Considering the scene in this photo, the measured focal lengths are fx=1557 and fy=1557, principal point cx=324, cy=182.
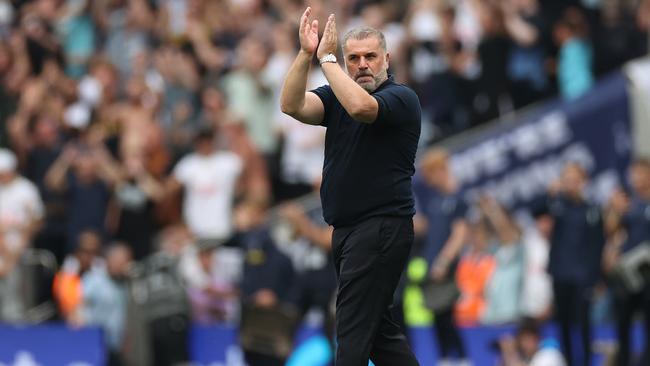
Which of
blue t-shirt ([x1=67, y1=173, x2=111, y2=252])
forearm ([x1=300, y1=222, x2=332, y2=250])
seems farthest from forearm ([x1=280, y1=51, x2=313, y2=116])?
blue t-shirt ([x1=67, y1=173, x2=111, y2=252])

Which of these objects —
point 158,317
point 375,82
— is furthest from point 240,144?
point 375,82

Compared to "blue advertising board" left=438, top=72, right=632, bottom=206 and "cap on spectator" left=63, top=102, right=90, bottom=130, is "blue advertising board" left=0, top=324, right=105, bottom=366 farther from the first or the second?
"blue advertising board" left=438, top=72, right=632, bottom=206

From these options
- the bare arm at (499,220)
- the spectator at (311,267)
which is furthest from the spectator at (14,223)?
the bare arm at (499,220)

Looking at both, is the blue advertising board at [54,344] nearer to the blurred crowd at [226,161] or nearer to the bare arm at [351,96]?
the blurred crowd at [226,161]

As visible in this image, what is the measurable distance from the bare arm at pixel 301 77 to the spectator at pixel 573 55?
33.3 feet

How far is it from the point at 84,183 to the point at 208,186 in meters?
1.37

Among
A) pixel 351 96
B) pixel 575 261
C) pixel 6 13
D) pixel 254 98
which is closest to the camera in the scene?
pixel 351 96

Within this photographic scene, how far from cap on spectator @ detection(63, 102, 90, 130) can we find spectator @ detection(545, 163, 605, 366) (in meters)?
6.52

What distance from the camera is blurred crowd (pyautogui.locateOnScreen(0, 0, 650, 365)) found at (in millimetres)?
14930

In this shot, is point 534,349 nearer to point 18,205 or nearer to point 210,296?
point 210,296

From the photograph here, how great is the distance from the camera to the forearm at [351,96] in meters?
7.70

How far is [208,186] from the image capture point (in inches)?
683

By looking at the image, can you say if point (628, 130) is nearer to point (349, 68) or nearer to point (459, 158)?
point (459, 158)

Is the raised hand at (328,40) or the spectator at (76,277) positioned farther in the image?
the spectator at (76,277)
